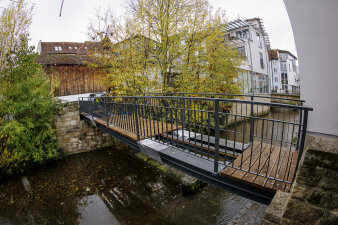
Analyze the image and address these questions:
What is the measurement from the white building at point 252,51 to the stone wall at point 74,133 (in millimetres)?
13421

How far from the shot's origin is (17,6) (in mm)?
7297

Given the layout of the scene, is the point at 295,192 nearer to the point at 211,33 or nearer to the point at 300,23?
the point at 300,23

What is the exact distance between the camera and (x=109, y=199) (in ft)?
17.6

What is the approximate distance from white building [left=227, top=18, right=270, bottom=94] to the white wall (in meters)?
15.5

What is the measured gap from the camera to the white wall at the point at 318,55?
55.4 inches

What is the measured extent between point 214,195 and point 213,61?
740cm

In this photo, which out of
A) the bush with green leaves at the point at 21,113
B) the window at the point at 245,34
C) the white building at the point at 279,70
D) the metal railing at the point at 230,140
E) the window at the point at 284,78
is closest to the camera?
the metal railing at the point at 230,140

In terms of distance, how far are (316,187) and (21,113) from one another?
9.20 metres

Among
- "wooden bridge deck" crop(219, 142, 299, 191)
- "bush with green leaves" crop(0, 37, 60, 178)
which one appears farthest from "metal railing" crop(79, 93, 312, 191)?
"bush with green leaves" crop(0, 37, 60, 178)

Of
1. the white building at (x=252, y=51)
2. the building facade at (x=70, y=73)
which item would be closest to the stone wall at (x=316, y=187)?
the building facade at (x=70, y=73)

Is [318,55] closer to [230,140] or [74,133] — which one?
[230,140]

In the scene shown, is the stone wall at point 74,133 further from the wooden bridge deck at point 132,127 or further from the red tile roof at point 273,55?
the red tile roof at point 273,55

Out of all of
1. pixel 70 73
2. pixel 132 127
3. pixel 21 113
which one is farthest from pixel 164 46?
pixel 70 73

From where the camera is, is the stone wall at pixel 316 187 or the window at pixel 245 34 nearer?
the stone wall at pixel 316 187
